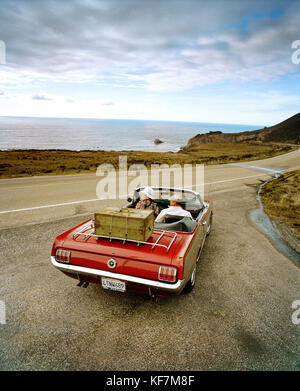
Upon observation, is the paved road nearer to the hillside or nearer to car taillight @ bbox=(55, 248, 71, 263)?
car taillight @ bbox=(55, 248, 71, 263)

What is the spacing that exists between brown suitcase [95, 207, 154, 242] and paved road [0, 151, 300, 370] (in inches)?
46.1

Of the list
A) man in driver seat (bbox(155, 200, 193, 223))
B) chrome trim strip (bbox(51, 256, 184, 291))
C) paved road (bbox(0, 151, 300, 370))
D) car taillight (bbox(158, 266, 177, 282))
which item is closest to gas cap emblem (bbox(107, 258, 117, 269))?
chrome trim strip (bbox(51, 256, 184, 291))

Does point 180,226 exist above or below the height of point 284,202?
above

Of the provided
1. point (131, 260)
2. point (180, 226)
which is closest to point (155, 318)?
point (131, 260)

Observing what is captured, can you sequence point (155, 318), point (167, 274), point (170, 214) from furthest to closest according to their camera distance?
point (170, 214) → point (155, 318) → point (167, 274)

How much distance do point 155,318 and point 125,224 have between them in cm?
142

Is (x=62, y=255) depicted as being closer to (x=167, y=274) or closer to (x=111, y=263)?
(x=111, y=263)

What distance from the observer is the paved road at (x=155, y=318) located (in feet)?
9.05

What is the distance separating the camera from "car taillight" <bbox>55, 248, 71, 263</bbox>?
3.39 metres

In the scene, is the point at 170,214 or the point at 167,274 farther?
the point at 170,214

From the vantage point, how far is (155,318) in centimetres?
341

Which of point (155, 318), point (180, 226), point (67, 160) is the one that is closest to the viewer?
point (155, 318)

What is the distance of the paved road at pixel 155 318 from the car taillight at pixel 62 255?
0.76 metres
